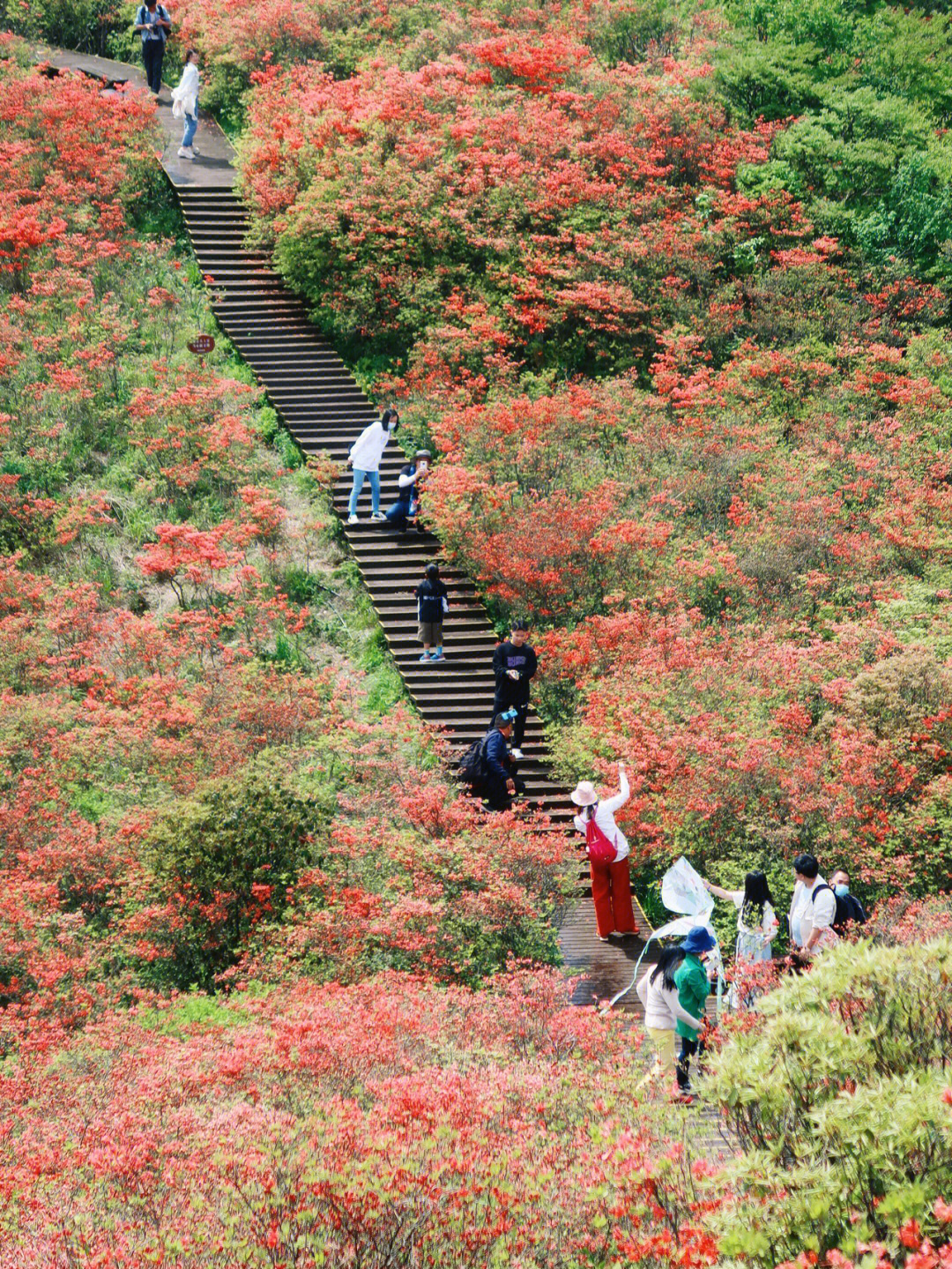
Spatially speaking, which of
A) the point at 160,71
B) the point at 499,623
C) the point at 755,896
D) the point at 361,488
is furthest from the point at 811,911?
the point at 160,71

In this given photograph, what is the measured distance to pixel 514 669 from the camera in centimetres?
1370

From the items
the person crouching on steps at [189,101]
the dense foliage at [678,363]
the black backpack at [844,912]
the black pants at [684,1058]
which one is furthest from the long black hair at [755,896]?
the person crouching on steps at [189,101]

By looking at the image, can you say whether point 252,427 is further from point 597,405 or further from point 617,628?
point 617,628

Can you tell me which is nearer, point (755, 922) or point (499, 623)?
point (755, 922)

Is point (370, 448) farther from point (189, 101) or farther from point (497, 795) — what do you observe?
A: point (189, 101)

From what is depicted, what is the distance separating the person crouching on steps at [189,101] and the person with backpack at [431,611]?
1316 centimetres

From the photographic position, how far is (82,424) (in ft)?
61.4

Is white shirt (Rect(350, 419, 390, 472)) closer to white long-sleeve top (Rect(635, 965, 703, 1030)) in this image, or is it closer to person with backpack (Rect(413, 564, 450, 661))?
person with backpack (Rect(413, 564, 450, 661))

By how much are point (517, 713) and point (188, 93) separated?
15.9m

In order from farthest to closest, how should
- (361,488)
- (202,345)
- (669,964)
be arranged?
(202,345) < (361,488) < (669,964)

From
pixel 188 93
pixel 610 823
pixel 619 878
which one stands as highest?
pixel 188 93

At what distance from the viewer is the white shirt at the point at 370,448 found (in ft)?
55.2

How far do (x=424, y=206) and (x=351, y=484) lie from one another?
592 centimetres

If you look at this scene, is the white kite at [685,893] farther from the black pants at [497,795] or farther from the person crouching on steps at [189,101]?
the person crouching on steps at [189,101]
